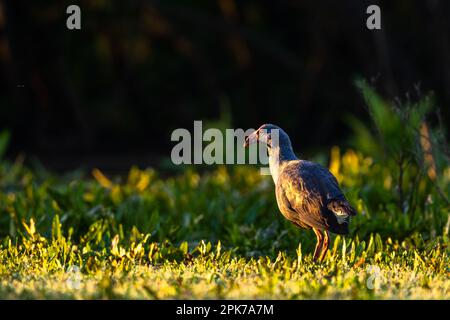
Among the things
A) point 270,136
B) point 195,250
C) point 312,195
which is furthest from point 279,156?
point 195,250

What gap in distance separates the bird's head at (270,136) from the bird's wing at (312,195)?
0.28 metres

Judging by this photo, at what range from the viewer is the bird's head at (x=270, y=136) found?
5.77 meters

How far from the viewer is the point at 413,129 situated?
732 centimetres

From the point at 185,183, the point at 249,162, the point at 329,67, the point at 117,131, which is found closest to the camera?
the point at 185,183

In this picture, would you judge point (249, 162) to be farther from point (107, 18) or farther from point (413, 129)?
point (107, 18)

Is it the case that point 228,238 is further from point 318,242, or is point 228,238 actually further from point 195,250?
point 318,242

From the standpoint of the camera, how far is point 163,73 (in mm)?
20578

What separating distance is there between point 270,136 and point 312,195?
1.88 feet

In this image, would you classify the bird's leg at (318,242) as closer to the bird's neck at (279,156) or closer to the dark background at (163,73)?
the bird's neck at (279,156)

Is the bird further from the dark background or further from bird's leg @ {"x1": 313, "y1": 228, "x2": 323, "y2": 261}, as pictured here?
the dark background

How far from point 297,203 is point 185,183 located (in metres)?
4.21

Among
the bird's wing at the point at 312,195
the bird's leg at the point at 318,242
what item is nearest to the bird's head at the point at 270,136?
the bird's wing at the point at 312,195

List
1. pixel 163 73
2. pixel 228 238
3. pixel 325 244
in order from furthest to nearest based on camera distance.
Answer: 1. pixel 163 73
2. pixel 228 238
3. pixel 325 244

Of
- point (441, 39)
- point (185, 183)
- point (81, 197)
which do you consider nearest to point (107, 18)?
point (441, 39)
